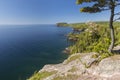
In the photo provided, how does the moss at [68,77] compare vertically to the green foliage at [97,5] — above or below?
below

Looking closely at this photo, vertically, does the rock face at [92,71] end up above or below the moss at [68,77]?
above

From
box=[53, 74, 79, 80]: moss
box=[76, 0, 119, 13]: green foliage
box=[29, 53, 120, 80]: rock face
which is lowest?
box=[53, 74, 79, 80]: moss

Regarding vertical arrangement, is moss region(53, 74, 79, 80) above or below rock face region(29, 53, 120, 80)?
below

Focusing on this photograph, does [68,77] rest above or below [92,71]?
below

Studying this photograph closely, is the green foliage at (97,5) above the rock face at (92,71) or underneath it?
above

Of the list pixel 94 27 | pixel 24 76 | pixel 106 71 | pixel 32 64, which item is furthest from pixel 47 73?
pixel 94 27

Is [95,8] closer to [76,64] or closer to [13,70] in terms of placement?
[76,64]

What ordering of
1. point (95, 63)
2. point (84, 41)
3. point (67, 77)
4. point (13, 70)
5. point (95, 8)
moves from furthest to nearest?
point (84, 41), point (13, 70), point (95, 8), point (95, 63), point (67, 77)

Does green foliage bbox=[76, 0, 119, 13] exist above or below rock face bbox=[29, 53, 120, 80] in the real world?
above

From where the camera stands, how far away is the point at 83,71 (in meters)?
19.4

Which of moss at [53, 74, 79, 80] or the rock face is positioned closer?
the rock face

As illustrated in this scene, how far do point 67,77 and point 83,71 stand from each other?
183 cm

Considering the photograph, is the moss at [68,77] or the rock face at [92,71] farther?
the moss at [68,77]

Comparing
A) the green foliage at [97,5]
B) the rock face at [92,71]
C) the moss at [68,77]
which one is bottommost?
the moss at [68,77]
